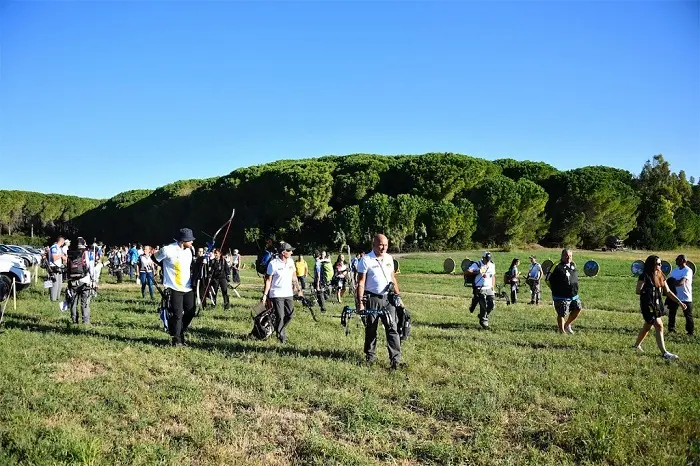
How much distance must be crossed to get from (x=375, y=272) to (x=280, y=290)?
2341 millimetres

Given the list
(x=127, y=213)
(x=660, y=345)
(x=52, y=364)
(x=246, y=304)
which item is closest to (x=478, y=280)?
(x=660, y=345)

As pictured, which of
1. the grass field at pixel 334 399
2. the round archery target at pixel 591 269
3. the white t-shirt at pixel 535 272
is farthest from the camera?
the round archery target at pixel 591 269

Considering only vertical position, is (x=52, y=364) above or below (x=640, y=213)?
below

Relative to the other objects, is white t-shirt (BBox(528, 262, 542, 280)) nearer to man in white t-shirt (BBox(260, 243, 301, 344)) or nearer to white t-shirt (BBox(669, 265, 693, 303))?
white t-shirt (BBox(669, 265, 693, 303))

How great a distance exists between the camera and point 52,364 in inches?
324

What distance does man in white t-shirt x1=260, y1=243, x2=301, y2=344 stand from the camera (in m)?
10.1

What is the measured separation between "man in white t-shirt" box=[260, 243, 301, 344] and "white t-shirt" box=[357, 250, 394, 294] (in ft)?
7.14

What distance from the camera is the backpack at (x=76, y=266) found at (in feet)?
39.6

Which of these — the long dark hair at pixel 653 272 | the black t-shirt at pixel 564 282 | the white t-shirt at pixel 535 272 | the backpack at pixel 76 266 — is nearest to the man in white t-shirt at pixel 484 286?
the black t-shirt at pixel 564 282

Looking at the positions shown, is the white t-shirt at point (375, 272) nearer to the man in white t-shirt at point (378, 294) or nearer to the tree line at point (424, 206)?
the man in white t-shirt at point (378, 294)

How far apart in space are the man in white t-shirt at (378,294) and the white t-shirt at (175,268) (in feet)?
10.1

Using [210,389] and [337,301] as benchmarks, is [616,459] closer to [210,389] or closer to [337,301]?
[210,389]

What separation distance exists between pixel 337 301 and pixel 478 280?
7417 mm

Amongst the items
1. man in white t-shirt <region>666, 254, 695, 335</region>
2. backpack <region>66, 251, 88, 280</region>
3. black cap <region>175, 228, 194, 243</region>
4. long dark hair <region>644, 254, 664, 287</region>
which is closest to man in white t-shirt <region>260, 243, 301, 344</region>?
black cap <region>175, 228, 194, 243</region>
